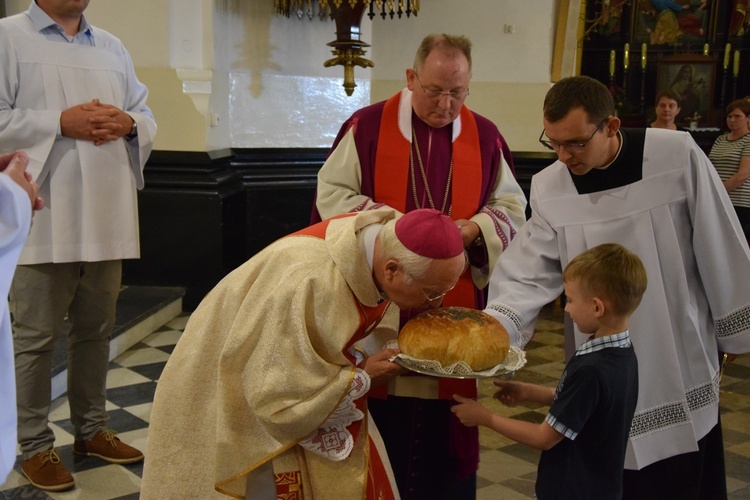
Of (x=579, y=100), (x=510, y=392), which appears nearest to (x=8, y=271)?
(x=510, y=392)

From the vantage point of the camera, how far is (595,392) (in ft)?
7.42

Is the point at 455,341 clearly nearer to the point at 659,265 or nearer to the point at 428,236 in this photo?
the point at 428,236

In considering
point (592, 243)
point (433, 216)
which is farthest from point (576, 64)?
point (433, 216)

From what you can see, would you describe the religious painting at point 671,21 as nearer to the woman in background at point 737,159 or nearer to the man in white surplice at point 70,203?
the woman in background at point 737,159

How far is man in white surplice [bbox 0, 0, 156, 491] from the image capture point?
371 centimetres

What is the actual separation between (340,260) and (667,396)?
119 centimetres

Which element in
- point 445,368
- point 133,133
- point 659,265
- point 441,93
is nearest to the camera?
point 445,368

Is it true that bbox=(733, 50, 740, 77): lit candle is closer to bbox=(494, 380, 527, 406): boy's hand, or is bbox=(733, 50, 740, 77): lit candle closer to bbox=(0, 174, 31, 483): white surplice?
bbox=(494, 380, 527, 406): boy's hand

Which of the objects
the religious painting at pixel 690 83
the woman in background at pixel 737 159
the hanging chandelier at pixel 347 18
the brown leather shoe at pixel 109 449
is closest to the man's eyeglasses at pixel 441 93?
the brown leather shoe at pixel 109 449

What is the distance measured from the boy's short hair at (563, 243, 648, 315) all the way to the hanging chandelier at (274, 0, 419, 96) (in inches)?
198

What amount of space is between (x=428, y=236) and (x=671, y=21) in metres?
7.70

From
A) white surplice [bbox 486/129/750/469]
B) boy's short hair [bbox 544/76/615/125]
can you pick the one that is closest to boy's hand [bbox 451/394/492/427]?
white surplice [bbox 486/129/750/469]

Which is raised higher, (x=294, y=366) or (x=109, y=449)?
(x=294, y=366)

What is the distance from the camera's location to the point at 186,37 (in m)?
6.71
